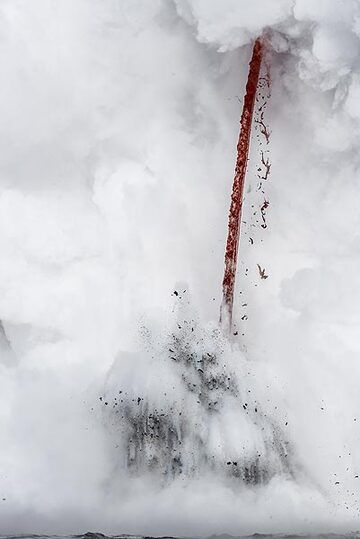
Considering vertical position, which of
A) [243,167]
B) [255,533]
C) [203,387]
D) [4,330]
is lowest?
[255,533]

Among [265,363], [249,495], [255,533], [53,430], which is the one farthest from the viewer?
[265,363]

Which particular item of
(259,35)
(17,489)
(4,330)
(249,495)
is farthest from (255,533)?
(259,35)

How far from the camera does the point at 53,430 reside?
96.9 feet

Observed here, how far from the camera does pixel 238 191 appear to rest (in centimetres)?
3198

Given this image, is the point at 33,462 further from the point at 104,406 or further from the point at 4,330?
the point at 4,330

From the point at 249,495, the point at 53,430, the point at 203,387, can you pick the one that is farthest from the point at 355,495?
the point at 53,430

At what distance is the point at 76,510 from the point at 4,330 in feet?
30.3

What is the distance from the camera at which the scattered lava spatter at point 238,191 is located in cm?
3192

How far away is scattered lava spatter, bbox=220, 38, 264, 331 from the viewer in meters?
31.9

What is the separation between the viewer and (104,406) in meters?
30.0

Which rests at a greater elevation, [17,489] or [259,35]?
[259,35]

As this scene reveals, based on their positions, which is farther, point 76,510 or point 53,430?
point 53,430

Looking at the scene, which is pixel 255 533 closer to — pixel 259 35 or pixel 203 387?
pixel 203 387

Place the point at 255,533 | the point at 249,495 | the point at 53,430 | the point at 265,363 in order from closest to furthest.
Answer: the point at 255,533 → the point at 249,495 → the point at 53,430 → the point at 265,363
